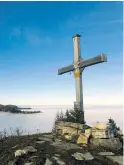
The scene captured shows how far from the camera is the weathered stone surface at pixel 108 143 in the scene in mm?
8695

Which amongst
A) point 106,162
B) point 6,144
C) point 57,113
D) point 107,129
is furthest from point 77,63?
point 106,162

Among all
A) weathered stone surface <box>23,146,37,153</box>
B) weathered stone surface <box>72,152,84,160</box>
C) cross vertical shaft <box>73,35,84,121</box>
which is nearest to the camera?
weathered stone surface <box>72,152,84,160</box>

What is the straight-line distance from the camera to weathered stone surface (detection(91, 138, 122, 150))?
28.5 feet

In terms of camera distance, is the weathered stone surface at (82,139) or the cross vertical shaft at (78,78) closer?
the weathered stone surface at (82,139)

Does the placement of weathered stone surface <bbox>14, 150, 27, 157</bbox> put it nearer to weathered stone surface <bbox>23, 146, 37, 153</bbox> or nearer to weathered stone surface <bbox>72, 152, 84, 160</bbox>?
weathered stone surface <bbox>23, 146, 37, 153</bbox>

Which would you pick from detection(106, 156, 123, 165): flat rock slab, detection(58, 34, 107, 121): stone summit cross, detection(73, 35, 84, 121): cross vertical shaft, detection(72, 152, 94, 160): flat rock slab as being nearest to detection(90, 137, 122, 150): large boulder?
detection(106, 156, 123, 165): flat rock slab

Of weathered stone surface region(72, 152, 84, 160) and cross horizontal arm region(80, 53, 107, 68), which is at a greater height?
cross horizontal arm region(80, 53, 107, 68)

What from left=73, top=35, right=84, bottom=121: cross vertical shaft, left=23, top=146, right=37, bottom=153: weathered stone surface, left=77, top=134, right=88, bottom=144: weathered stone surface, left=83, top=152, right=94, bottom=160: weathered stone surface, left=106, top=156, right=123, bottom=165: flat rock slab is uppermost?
left=73, top=35, right=84, bottom=121: cross vertical shaft

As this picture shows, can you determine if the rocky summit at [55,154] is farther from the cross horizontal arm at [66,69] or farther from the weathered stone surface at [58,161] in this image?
the cross horizontal arm at [66,69]

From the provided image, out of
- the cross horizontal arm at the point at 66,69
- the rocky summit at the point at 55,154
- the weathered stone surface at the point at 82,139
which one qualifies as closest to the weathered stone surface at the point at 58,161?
the rocky summit at the point at 55,154

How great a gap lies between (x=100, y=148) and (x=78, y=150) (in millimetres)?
842

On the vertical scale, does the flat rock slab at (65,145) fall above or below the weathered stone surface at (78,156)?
above

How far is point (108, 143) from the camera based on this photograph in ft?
28.7

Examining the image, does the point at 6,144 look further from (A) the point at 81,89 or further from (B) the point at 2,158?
(A) the point at 81,89
